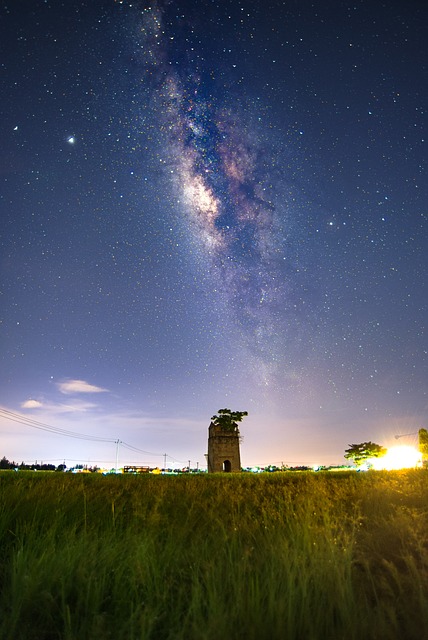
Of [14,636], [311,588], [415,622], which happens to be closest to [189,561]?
[311,588]

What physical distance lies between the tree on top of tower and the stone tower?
581 millimetres

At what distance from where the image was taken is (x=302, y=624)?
287 centimetres

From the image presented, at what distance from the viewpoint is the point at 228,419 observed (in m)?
63.0

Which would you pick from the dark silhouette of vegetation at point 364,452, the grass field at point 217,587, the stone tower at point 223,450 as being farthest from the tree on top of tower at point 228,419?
the grass field at point 217,587

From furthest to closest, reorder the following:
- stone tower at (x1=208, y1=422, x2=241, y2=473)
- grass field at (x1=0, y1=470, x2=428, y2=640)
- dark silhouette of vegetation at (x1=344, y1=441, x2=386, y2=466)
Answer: dark silhouette of vegetation at (x1=344, y1=441, x2=386, y2=466) < stone tower at (x1=208, y1=422, x2=241, y2=473) < grass field at (x1=0, y1=470, x2=428, y2=640)

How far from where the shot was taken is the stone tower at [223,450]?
57.3m

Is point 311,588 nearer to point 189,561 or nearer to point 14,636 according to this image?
point 189,561

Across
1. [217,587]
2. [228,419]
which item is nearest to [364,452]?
[228,419]

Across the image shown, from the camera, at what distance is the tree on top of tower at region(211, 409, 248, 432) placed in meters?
61.4

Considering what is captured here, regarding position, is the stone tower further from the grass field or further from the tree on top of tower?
the grass field

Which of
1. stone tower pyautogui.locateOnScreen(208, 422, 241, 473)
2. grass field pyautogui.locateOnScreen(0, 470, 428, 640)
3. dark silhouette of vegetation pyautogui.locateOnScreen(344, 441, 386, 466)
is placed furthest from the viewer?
dark silhouette of vegetation pyautogui.locateOnScreen(344, 441, 386, 466)

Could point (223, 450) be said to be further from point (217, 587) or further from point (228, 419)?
point (217, 587)

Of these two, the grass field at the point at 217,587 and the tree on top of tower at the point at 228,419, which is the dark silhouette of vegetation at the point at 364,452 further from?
the grass field at the point at 217,587

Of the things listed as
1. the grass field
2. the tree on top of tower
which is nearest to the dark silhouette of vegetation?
the tree on top of tower
